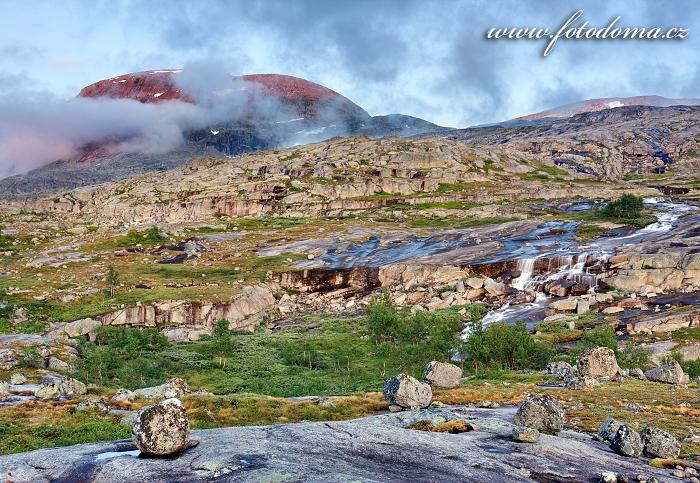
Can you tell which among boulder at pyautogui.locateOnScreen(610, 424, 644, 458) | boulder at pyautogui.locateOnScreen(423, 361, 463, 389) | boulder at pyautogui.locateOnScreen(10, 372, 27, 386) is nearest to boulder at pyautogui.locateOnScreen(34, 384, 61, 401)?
boulder at pyautogui.locateOnScreen(10, 372, 27, 386)

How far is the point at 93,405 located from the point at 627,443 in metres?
30.4

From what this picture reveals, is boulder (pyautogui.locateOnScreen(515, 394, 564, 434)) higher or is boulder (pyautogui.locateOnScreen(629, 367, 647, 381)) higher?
boulder (pyautogui.locateOnScreen(515, 394, 564, 434))

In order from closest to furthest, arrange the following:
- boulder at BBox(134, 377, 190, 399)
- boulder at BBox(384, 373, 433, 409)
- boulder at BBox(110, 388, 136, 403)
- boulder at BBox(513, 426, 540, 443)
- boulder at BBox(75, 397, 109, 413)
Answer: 1. boulder at BBox(513, 426, 540, 443)
2. boulder at BBox(75, 397, 109, 413)
3. boulder at BBox(384, 373, 433, 409)
4. boulder at BBox(110, 388, 136, 403)
5. boulder at BBox(134, 377, 190, 399)

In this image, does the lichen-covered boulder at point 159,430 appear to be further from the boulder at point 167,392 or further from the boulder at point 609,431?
the boulder at point 167,392

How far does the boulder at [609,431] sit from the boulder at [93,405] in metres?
27.9

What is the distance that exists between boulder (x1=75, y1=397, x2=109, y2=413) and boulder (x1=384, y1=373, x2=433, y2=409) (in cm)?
1785

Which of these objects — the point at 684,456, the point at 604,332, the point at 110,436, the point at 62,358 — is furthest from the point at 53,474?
the point at 604,332

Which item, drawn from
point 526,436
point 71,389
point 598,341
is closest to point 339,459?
point 526,436

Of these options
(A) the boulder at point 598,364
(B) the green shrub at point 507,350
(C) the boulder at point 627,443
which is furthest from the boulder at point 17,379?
(A) the boulder at point 598,364

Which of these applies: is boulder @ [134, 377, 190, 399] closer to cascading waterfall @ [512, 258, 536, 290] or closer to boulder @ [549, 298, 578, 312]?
boulder @ [549, 298, 578, 312]

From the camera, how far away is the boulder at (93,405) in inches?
1273

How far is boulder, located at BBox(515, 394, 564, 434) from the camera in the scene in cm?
2492

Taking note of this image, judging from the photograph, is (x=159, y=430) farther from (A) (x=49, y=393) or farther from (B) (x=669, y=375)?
(B) (x=669, y=375)

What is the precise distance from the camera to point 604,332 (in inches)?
2451
